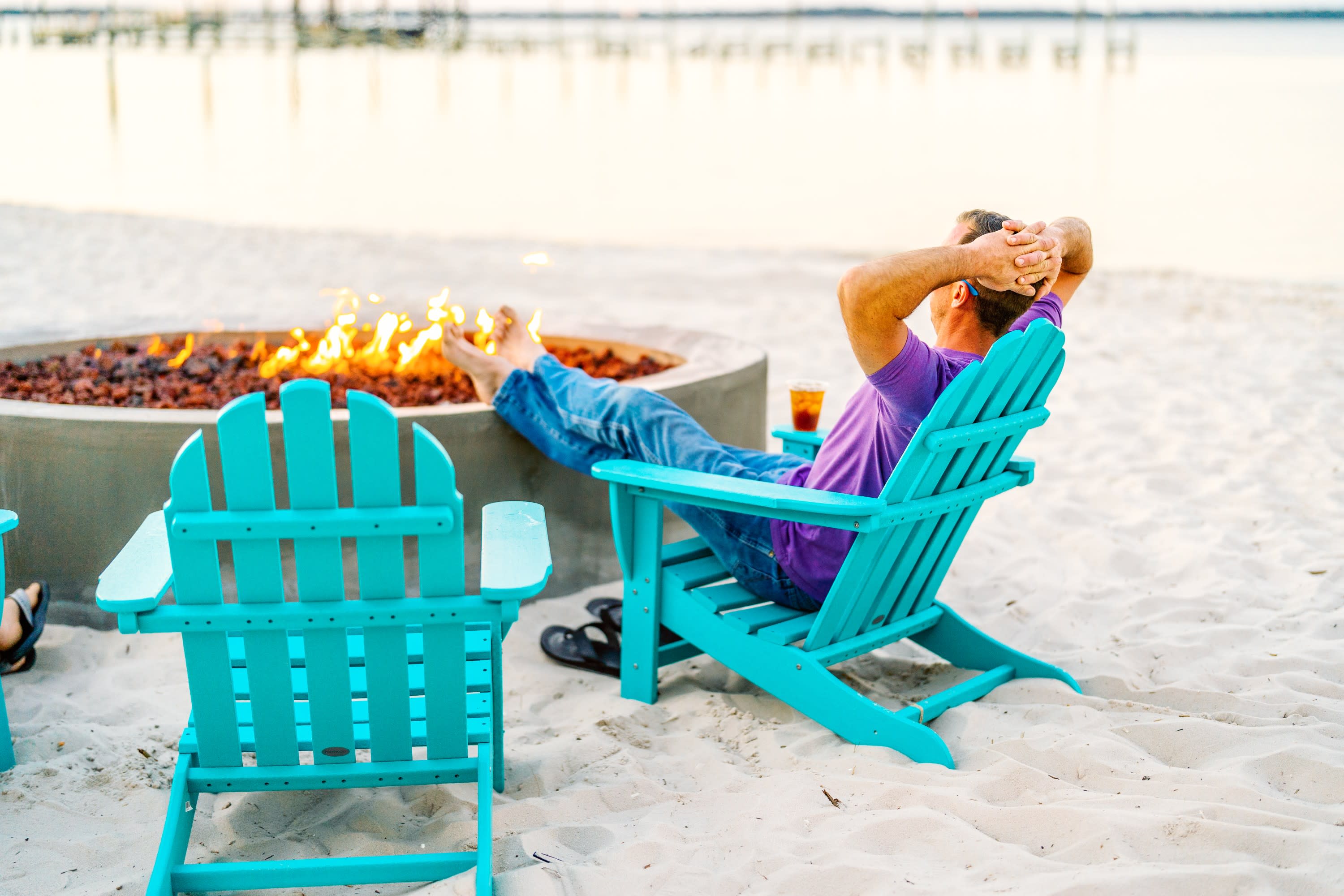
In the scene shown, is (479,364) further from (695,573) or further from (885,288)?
(885,288)

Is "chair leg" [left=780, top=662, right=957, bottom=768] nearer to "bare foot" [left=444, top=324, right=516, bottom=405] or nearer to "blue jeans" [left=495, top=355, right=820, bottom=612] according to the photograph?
"blue jeans" [left=495, top=355, right=820, bottom=612]

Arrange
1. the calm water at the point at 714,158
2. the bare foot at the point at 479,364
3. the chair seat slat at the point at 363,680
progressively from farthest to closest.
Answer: the calm water at the point at 714,158, the bare foot at the point at 479,364, the chair seat slat at the point at 363,680

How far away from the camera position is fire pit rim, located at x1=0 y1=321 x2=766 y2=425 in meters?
2.97

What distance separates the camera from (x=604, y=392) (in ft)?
10.1

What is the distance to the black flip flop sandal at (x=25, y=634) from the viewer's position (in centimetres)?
275

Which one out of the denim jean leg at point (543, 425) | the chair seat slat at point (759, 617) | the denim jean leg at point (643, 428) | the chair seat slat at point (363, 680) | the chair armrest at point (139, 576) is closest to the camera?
the chair armrest at point (139, 576)

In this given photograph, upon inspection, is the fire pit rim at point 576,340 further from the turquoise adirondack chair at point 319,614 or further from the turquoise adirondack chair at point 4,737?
the turquoise adirondack chair at point 4,737

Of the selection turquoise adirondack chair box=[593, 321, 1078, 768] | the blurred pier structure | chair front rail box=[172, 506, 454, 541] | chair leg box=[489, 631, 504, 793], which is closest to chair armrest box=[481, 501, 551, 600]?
chair front rail box=[172, 506, 454, 541]

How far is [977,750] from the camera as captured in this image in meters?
2.43

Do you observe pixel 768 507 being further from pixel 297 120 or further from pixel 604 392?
pixel 297 120

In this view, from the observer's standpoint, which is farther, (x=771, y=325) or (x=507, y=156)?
(x=507, y=156)

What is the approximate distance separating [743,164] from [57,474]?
62.1 feet

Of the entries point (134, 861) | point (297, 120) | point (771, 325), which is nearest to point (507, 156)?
point (297, 120)

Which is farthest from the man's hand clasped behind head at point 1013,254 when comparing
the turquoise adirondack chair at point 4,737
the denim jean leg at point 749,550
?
the turquoise adirondack chair at point 4,737
